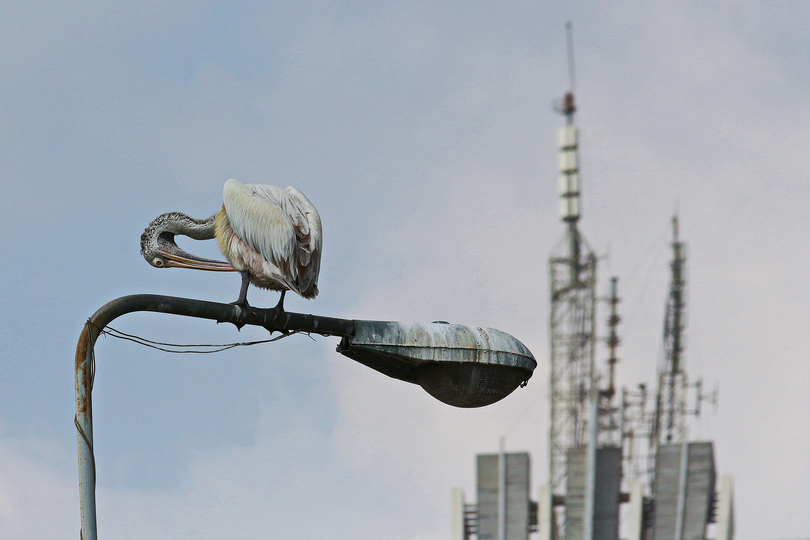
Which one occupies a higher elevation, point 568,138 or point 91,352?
point 568,138

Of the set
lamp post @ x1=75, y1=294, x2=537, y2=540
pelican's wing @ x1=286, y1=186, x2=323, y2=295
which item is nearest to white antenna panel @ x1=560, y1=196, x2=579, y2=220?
pelican's wing @ x1=286, y1=186, x2=323, y2=295

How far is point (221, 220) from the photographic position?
1288 cm

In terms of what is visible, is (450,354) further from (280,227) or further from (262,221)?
(262,221)

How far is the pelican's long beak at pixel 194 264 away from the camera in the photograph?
39.1ft

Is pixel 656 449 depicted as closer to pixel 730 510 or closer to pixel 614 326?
pixel 730 510

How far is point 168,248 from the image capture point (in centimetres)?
1199

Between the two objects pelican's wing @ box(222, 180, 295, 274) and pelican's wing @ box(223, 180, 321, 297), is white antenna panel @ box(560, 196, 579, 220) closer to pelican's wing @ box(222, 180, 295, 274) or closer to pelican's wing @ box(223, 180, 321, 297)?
pelican's wing @ box(223, 180, 321, 297)

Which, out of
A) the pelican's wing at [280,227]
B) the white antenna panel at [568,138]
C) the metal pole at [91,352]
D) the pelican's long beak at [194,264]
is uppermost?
the white antenna panel at [568,138]

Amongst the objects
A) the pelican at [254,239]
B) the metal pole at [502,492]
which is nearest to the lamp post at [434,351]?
the pelican at [254,239]

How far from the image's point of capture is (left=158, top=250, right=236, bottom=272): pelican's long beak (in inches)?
470

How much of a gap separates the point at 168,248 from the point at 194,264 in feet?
0.90

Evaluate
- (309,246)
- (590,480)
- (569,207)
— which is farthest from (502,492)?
(309,246)

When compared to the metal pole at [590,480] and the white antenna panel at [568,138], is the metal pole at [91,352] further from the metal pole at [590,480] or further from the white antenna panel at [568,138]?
the white antenna panel at [568,138]

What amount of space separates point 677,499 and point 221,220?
211 feet
